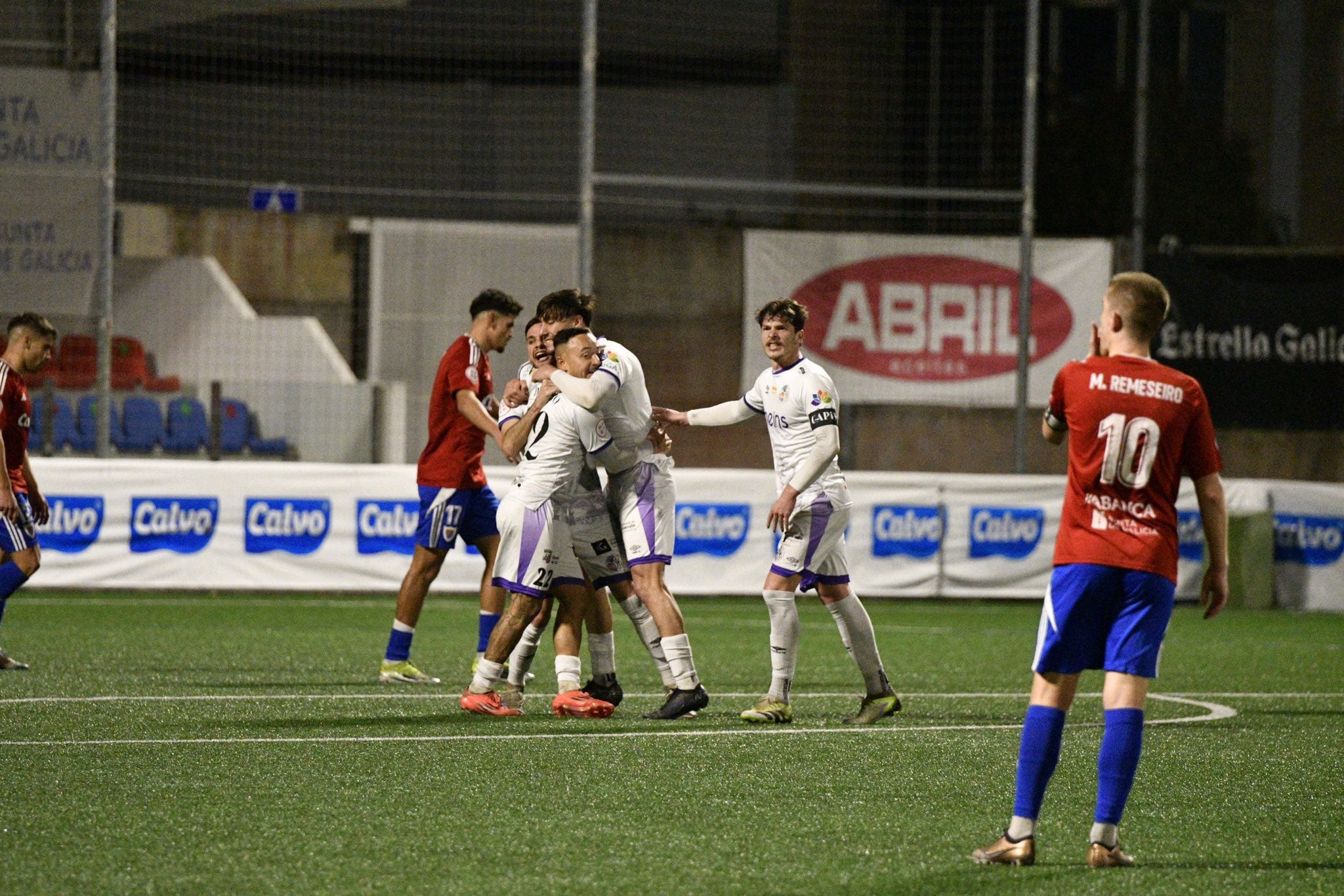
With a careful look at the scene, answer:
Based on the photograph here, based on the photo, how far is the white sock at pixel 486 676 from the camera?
8711mm

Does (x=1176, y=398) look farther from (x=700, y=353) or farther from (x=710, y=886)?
(x=700, y=353)

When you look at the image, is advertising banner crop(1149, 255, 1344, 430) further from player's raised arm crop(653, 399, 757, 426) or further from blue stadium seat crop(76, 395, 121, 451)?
blue stadium seat crop(76, 395, 121, 451)

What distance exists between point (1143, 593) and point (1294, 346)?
16.1 metres

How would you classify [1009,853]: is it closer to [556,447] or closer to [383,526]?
[556,447]

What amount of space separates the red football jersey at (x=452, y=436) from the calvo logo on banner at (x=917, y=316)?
28.9 feet

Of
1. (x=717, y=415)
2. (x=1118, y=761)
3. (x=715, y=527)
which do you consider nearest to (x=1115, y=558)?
(x=1118, y=761)

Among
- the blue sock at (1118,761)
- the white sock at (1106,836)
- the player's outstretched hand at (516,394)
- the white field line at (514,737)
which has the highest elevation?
the player's outstretched hand at (516,394)

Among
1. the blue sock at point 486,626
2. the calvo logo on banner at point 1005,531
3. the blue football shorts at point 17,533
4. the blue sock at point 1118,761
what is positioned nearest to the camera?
the blue sock at point 1118,761

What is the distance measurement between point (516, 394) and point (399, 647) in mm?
1990

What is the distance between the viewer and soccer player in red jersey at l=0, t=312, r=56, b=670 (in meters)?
10.4

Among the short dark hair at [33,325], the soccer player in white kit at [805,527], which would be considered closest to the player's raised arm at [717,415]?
the soccer player in white kit at [805,527]

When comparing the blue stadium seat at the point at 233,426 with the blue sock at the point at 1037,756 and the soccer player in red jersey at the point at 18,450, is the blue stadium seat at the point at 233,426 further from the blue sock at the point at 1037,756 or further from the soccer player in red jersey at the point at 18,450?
the blue sock at the point at 1037,756

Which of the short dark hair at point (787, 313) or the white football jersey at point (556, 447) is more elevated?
the short dark hair at point (787, 313)

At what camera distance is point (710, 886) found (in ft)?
16.5
